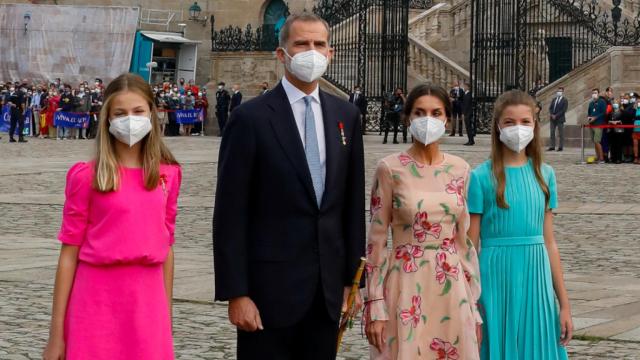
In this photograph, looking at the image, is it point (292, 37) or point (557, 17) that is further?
point (557, 17)

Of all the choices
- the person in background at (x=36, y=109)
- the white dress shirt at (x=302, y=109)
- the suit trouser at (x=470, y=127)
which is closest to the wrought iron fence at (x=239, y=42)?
the person in background at (x=36, y=109)

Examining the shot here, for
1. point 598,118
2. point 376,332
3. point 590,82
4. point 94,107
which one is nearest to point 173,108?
point 94,107

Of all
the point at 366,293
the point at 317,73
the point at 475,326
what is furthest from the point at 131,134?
the point at 475,326

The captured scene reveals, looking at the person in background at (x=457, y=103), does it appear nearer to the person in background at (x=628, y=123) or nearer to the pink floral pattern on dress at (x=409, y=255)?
the person in background at (x=628, y=123)

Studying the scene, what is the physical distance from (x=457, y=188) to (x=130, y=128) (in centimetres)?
153

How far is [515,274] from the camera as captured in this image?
594 centimetres

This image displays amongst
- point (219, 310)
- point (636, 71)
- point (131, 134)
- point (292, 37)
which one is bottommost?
point (219, 310)

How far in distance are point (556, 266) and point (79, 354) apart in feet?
7.62

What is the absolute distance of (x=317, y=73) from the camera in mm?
5074

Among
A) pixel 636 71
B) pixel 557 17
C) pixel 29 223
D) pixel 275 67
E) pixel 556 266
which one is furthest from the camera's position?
pixel 275 67

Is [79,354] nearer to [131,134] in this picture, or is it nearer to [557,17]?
[131,134]

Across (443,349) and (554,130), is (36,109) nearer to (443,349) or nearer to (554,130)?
(554,130)

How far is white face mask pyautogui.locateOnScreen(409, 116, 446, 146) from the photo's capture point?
223 inches

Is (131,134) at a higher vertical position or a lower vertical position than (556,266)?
higher
